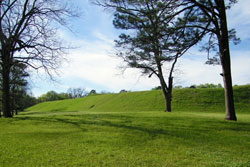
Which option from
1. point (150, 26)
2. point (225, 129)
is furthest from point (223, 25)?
point (225, 129)

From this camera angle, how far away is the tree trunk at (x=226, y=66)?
11328 millimetres

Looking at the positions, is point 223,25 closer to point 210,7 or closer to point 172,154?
point 210,7

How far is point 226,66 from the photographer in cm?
1155

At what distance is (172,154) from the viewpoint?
5.78 metres

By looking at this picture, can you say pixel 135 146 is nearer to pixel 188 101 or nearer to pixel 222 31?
pixel 222 31

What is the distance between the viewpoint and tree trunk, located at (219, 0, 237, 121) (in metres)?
11.3

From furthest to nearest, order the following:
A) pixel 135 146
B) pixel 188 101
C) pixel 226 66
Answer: pixel 188 101
pixel 226 66
pixel 135 146

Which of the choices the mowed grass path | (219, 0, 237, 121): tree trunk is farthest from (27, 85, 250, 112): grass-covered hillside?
the mowed grass path

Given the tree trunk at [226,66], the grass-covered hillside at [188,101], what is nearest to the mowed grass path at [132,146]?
the tree trunk at [226,66]

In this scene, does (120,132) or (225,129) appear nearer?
(120,132)

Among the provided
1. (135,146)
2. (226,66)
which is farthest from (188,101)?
(135,146)

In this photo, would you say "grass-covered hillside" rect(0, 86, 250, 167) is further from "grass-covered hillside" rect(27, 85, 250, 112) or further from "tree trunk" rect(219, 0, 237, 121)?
"grass-covered hillside" rect(27, 85, 250, 112)

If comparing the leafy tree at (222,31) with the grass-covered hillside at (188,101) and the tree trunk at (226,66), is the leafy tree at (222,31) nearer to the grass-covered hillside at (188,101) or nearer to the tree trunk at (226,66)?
the tree trunk at (226,66)

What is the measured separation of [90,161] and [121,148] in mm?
1440
